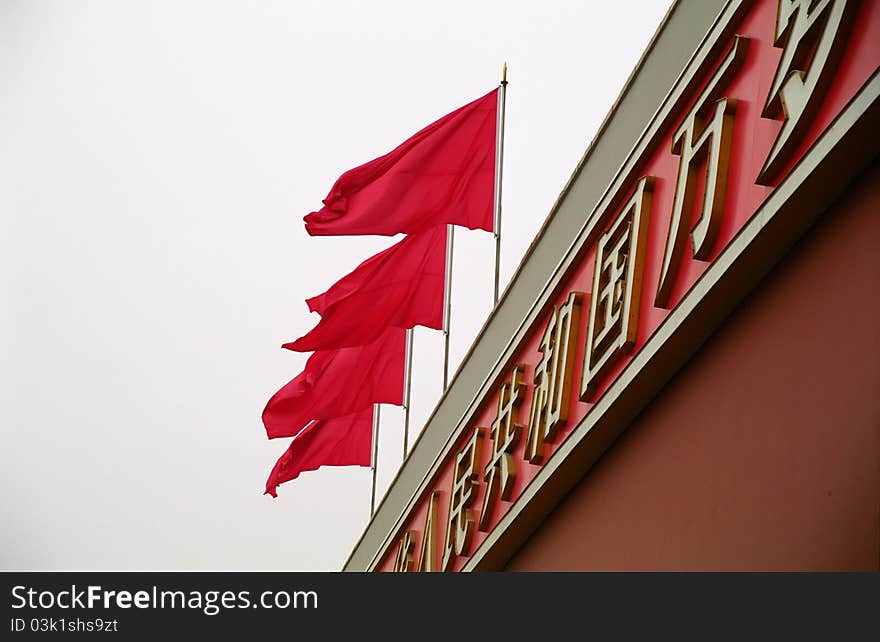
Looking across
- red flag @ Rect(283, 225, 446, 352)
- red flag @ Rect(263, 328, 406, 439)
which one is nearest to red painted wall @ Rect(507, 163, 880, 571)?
red flag @ Rect(283, 225, 446, 352)

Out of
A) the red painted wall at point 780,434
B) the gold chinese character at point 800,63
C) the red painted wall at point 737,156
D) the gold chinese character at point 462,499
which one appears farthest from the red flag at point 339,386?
the gold chinese character at point 800,63

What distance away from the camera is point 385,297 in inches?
340

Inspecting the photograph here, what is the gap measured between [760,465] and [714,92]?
1.21 m

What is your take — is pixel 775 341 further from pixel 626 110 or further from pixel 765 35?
pixel 626 110

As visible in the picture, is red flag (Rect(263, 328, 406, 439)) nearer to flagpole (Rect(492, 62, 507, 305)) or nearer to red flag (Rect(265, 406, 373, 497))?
red flag (Rect(265, 406, 373, 497))

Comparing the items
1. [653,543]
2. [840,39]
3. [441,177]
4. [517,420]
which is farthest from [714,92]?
[441,177]

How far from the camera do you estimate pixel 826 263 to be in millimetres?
3180

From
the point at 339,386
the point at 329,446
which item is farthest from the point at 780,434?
the point at 329,446

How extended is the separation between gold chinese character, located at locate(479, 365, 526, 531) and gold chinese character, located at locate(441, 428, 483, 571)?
0.47ft

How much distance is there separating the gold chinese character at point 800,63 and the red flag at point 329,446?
7351mm

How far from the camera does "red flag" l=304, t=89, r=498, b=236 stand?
7805 millimetres

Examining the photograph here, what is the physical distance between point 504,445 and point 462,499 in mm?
731

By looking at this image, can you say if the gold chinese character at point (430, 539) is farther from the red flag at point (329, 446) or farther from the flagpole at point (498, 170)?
the red flag at point (329, 446)

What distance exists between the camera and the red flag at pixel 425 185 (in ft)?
25.6
